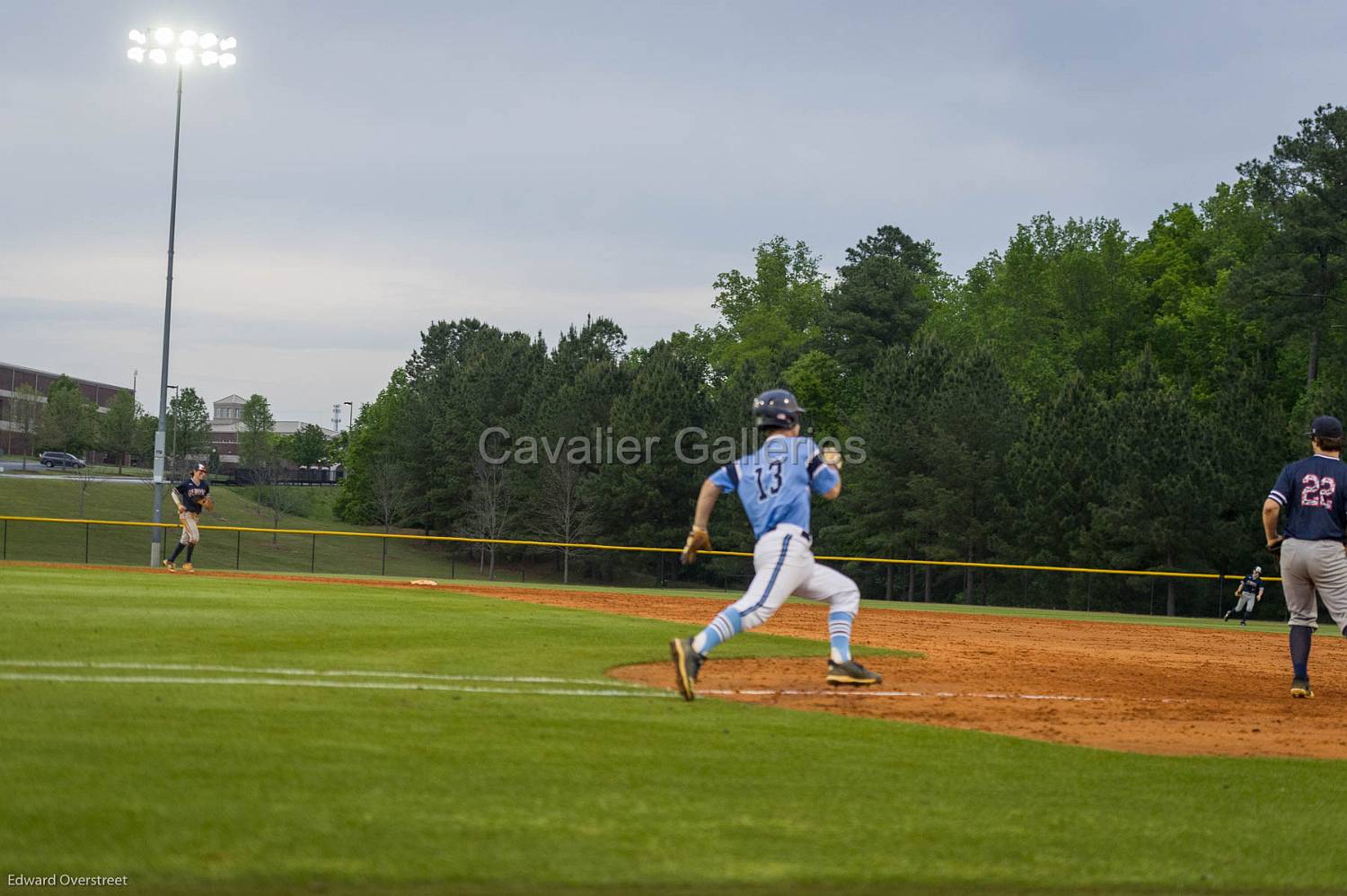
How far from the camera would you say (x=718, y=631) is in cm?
867

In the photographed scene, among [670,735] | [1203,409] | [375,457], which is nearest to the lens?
[670,735]

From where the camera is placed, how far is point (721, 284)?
99.9 metres

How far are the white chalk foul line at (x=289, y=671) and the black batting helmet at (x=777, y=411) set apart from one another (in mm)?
2081

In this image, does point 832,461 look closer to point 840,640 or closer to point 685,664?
point 840,640

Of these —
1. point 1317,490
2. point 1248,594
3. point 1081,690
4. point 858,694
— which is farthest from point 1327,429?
point 1248,594

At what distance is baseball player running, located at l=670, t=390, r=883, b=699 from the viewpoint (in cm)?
877

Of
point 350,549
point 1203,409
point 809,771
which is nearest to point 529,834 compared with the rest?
point 809,771

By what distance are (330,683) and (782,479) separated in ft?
10.8

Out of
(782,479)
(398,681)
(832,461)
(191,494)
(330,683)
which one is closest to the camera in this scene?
(330,683)

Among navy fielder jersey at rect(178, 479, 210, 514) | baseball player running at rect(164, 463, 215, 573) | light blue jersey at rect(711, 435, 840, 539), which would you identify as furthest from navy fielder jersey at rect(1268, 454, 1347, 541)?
navy fielder jersey at rect(178, 479, 210, 514)

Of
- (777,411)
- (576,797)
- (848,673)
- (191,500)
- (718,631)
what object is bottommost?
(848,673)

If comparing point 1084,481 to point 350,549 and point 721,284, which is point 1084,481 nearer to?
point 350,549

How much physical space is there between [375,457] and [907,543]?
43730mm

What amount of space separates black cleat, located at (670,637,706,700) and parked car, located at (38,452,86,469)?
338ft
